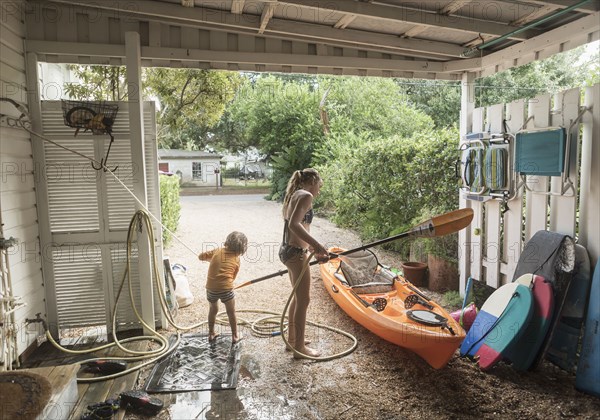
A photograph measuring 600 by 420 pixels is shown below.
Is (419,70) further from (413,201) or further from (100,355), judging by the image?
(100,355)

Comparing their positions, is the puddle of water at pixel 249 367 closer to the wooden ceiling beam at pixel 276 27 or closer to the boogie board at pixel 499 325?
the boogie board at pixel 499 325

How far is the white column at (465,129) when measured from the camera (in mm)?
5020

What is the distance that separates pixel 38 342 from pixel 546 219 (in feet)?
16.2

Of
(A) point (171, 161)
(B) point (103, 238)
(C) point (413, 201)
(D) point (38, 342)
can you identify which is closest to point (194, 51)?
(B) point (103, 238)

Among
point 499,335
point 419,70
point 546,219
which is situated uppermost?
point 419,70

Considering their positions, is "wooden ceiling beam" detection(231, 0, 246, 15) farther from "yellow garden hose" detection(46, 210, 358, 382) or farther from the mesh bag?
the mesh bag

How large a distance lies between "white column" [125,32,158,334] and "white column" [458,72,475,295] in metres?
3.68

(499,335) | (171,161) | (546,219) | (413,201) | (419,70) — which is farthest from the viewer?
(171,161)

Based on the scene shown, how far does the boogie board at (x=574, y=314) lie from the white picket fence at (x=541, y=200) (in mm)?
92

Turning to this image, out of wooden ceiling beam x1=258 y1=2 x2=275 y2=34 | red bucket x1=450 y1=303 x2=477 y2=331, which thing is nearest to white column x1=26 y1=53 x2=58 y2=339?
wooden ceiling beam x1=258 y1=2 x2=275 y2=34

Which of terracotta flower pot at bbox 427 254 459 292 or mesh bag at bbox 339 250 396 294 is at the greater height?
mesh bag at bbox 339 250 396 294

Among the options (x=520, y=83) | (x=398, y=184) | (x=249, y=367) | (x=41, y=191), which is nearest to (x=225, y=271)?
(x=249, y=367)

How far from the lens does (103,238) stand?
13.9ft

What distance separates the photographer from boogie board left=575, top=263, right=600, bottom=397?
3033 mm
